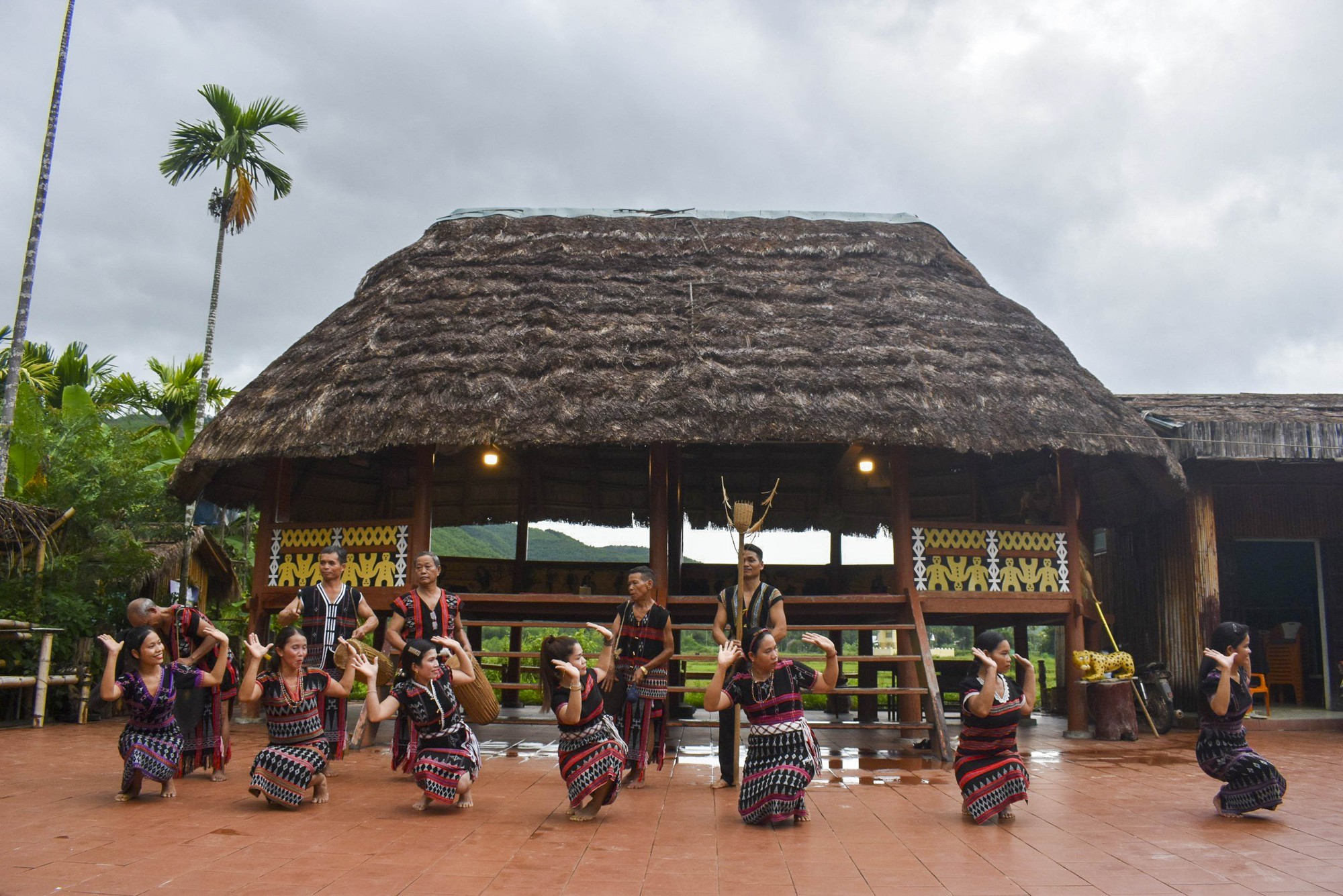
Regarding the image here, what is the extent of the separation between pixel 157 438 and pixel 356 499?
5.10 metres

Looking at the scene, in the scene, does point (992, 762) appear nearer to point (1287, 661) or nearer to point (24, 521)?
point (1287, 661)

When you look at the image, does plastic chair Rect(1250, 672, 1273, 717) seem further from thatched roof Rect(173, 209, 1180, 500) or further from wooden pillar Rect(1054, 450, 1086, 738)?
thatched roof Rect(173, 209, 1180, 500)

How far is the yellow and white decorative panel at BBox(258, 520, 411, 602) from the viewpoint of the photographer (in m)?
8.65

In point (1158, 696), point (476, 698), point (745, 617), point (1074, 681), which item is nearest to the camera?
point (476, 698)

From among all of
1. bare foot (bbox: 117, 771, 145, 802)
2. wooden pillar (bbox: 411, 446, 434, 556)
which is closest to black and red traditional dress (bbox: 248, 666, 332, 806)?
bare foot (bbox: 117, 771, 145, 802)

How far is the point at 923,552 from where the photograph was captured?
8688mm

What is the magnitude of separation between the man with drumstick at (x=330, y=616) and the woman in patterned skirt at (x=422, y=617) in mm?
224

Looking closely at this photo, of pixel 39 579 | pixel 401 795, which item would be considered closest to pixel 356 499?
pixel 39 579

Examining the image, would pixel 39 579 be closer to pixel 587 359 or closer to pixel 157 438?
pixel 157 438

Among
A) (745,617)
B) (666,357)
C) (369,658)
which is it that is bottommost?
(369,658)

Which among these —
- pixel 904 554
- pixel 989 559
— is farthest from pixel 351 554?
pixel 989 559

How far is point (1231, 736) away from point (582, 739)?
337cm

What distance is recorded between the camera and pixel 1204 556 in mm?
10125

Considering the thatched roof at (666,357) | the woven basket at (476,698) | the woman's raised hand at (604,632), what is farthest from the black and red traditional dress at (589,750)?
the thatched roof at (666,357)
